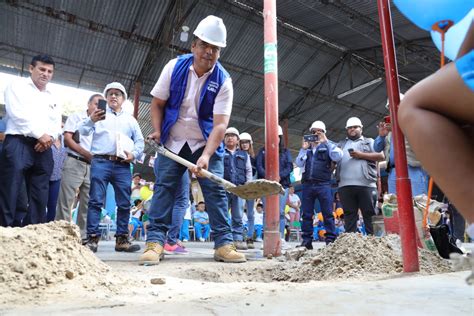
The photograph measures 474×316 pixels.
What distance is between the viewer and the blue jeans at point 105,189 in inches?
138

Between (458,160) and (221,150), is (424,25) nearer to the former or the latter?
(458,160)

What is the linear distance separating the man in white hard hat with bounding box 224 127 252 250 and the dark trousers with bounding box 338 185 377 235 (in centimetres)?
135

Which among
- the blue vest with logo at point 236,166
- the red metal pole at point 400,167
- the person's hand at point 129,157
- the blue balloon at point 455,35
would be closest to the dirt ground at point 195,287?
the red metal pole at point 400,167

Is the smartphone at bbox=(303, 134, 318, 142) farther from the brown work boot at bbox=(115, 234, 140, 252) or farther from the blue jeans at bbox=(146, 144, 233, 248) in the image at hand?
the brown work boot at bbox=(115, 234, 140, 252)

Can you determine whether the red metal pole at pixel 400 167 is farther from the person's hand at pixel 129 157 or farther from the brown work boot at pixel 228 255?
the person's hand at pixel 129 157

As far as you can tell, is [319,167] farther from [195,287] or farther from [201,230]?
[201,230]

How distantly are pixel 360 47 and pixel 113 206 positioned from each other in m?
8.83

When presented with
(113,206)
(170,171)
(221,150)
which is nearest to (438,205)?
(221,150)

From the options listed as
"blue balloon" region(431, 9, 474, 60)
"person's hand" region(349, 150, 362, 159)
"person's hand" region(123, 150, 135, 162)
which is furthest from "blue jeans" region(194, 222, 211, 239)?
"blue balloon" region(431, 9, 474, 60)

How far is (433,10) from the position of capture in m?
1.05

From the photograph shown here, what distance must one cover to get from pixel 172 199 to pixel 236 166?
2659 millimetres

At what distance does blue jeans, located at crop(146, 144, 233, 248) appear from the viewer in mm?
2908

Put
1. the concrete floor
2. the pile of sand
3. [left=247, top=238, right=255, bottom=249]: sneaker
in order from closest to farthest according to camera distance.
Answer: the concrete floor, the pile of sand, [left=247, top=238, right=255, bottom=249]: sneaker

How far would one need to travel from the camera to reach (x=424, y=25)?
1.11 metres
